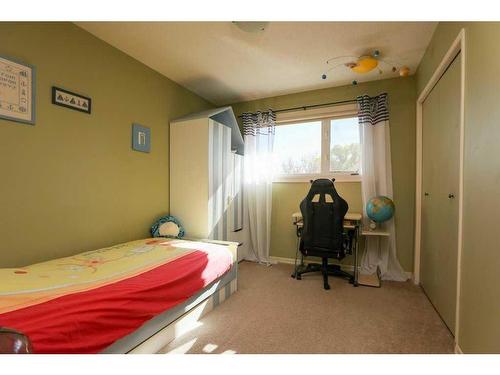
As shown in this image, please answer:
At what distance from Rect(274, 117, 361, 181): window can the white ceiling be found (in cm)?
59

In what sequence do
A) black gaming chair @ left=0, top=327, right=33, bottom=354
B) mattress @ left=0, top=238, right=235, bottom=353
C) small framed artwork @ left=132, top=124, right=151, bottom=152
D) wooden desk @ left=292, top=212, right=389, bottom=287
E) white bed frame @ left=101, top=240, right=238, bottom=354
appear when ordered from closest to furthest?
black gaming chair @ left=0, top=327, right=33, bottom=354 < mattress @ left=0, top=238, right=235, bottom=353 < white bed frame @ left=101, top=240, right=238, bottom=354 < small framed artwork @ left=132, top=124, right=151, bottom=152 < wooden desk @ left=292, top=212, right=389, bottom=287

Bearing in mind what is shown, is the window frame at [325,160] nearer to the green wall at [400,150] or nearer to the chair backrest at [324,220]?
the green wall at [400,150]

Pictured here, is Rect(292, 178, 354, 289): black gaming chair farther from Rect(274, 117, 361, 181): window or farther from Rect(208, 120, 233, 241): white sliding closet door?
Rect(208, 120, 233, 241): white sliding closet door

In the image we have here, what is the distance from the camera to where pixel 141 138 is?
2.61 metres

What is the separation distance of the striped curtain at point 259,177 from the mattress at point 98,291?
1404 millimetres

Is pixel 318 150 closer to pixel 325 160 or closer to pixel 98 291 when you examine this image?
pixel 325 160

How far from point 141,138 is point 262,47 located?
1594 millimetres


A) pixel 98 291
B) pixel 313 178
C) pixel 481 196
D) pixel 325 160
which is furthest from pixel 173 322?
pixel 325 160

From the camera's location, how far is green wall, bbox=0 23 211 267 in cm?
167

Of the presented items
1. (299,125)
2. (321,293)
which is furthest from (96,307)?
(299,125)

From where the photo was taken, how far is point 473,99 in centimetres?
135

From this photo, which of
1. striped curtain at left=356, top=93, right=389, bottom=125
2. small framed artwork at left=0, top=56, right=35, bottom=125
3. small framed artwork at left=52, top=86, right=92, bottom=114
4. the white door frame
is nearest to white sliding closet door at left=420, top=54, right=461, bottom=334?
the white door frame
